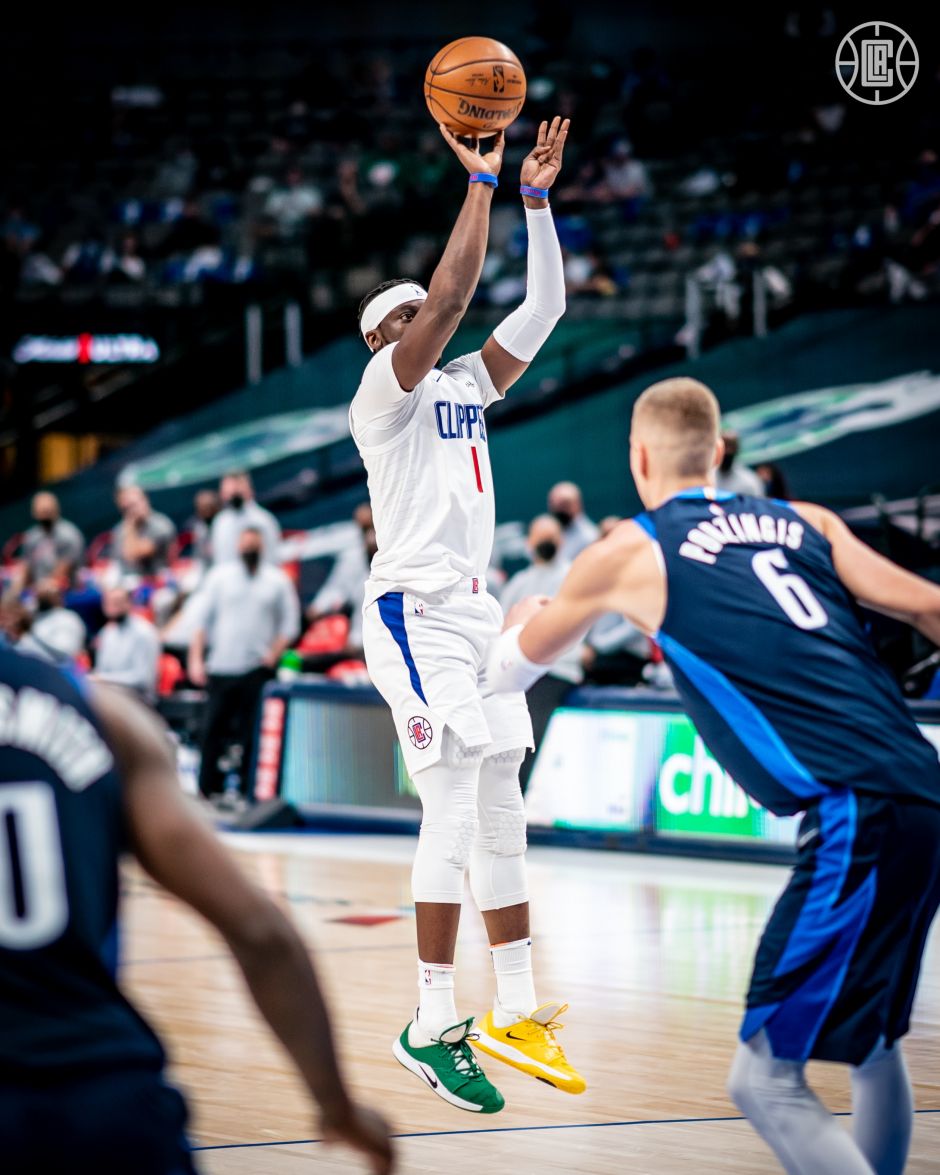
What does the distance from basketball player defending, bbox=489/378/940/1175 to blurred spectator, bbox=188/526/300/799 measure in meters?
9.65

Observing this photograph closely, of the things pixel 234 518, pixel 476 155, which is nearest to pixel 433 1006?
pixel 476 155

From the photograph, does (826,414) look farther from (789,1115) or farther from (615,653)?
(789,1115)

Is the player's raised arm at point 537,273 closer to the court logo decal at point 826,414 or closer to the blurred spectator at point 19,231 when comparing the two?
the court logo decal at point 826,414

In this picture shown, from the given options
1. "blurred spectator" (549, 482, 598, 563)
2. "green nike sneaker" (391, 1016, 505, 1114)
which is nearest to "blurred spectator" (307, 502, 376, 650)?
"blurred spectator" (549, 482, 598, 563)

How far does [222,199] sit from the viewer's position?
22.9 metres

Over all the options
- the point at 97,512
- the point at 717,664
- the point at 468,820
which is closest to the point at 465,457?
the point at 468,820

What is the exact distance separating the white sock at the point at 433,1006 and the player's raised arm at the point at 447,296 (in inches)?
67.1

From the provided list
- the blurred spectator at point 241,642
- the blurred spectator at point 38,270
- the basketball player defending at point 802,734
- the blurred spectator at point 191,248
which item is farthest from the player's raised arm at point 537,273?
the blurred spectator at point 38,270

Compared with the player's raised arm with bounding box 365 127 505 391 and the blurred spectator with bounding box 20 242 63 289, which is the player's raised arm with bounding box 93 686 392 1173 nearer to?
the player's raised arm with bounding box 365 127 505 391

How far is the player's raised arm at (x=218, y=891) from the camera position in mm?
2111

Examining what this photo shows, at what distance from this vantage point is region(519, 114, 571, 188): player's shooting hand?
17.5 feet

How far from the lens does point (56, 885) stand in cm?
202

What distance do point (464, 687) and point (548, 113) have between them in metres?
17.9

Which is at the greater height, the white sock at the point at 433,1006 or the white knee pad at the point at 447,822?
the white knee pad at the point at 447,822
